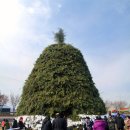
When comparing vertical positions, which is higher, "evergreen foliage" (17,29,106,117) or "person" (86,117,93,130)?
"evergreen foliage" (17,29,106,117)

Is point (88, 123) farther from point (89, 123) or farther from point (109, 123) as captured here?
point (109, 123)

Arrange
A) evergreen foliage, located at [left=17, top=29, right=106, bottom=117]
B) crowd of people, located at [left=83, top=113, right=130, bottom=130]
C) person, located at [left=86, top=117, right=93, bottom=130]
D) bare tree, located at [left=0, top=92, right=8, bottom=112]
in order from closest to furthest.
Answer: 1. crowd of people, located at [left=83, top=113, right=130, bottom=130]
2. person, located at [left=86, top=117, right=93, bottom=130]
3. evergreen foliage, located at [left=17, top=29, right=106, bottom=117]
4. bare tree, located at [left=0, top=92, right=8, bottom=112]

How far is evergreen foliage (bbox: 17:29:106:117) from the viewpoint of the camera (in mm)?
29219

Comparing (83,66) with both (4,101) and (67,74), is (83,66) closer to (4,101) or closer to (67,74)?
(67,74)

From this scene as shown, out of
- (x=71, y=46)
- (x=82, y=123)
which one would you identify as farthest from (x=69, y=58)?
(x=82, y=123)

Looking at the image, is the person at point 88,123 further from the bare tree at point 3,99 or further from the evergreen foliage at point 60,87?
the bare tree at point 3,99

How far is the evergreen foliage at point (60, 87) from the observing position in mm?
29219

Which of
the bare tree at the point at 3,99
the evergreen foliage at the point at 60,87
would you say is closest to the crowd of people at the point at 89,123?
the evergreen foliage at the point at 60,87

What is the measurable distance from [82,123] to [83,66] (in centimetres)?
642

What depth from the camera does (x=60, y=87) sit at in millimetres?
29844

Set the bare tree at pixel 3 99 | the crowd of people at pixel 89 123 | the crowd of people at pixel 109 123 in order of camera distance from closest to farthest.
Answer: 1. the crowd of people at pixel 89 123
2. the crowd of people at pixel 109 123
3. the bare tree at pixel 3 99

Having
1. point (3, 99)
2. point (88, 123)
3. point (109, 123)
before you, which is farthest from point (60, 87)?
point (3, 99)

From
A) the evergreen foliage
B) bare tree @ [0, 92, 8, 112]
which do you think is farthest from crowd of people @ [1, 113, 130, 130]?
bare tree @ [0, 92, 8, 112]

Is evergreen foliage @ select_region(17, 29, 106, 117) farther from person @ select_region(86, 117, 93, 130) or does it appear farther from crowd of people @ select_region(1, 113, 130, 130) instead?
person @ select_region(86, 117, 93, 130)
